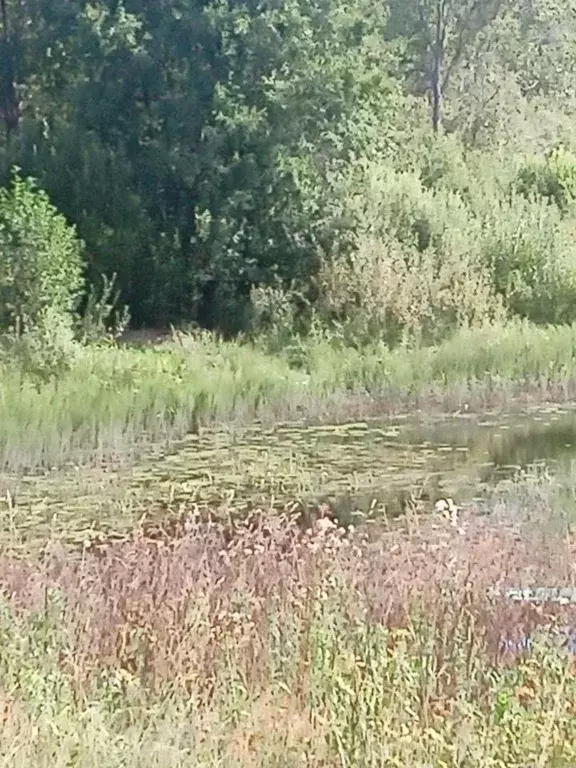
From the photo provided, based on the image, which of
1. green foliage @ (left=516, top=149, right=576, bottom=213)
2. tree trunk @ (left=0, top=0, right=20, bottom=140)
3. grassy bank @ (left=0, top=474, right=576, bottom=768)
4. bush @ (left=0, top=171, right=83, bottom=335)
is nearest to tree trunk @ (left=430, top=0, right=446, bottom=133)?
green foliage @ (left=516, top=149, right=576, bottom=213)

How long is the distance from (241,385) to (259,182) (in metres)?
5.51

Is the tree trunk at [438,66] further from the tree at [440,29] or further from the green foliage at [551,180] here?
the green foliage at [551,180]

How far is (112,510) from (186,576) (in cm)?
435

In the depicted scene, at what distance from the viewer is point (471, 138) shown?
1267 inches

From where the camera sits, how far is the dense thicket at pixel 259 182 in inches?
766

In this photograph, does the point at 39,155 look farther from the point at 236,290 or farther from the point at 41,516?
the point at 41,516

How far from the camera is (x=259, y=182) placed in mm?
19688

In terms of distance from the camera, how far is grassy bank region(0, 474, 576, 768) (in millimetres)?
3906

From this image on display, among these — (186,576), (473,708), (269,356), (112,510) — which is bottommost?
(269,356)

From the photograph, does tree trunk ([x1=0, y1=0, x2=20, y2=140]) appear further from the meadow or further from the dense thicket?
the meadow

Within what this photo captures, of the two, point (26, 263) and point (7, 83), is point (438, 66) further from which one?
point (26, 263)

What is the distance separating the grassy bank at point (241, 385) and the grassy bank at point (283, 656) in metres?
5.62

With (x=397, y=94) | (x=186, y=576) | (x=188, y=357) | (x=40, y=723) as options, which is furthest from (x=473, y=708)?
(x=397, y=94)

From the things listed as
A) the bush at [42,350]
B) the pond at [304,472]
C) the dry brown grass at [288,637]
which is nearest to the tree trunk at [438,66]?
the bush at [42,350]
